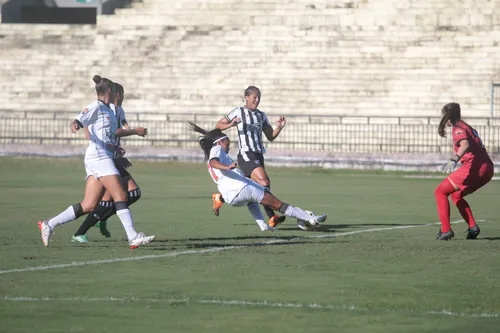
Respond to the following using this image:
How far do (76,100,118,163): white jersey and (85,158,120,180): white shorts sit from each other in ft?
0.16

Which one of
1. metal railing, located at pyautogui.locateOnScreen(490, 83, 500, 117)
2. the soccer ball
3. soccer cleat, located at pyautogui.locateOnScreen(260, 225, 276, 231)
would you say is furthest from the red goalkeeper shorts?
metal railing, located at pyautogui.locateOnScreen(490, 83, 500, 117)

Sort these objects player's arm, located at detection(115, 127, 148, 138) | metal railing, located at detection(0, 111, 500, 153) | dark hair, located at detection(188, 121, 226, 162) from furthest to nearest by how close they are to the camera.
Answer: metal railing, located at detection(0, 111, 500, 153), dark hair, located at detection(188, 121, 226, 162), player's arm, located at detection(115, 127, 148, 138)

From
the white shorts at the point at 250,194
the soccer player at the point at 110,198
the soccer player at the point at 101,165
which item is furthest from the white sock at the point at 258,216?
the soccer player at the point at 101,165

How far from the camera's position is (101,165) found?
1318cm

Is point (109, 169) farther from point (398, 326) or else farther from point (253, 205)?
point (398, 326)

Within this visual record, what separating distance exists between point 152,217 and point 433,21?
2370cm

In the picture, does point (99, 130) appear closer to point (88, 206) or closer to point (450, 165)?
point (88, 206)

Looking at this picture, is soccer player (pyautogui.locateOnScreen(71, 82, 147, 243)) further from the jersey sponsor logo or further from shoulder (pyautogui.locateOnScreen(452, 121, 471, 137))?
shoulder (pyautogui.locateOnScreen(452, 121, 471, 137))

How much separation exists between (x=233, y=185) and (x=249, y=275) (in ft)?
13.5

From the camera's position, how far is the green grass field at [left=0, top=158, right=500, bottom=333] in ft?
29.2

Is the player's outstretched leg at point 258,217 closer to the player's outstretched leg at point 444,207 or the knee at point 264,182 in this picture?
the knee at point 264,182

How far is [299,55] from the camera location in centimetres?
3997

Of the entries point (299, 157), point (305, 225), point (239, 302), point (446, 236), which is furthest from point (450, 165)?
point (299, 157)

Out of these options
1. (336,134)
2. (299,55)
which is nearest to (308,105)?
(299,55)
